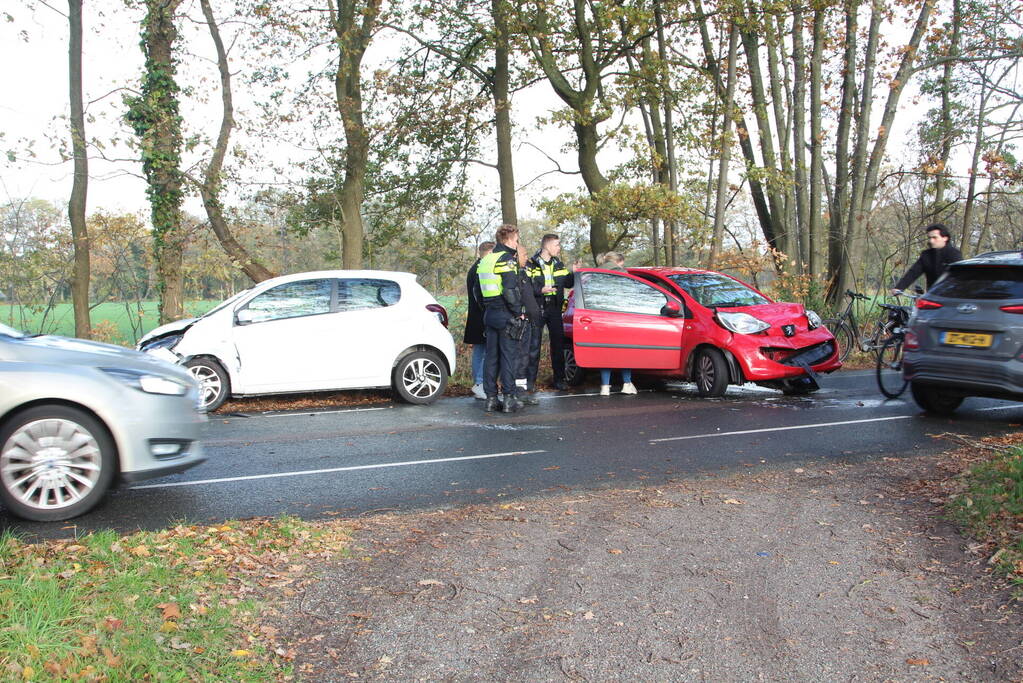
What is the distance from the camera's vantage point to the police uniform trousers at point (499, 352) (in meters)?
10.5

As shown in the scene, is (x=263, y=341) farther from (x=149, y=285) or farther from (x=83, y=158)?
(x=83, y=158)

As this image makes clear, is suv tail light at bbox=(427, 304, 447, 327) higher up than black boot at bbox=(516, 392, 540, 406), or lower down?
higher up

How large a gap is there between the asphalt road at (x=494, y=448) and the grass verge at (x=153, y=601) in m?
0.86

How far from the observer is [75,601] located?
13.0 feet

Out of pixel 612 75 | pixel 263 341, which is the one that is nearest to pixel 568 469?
pixel 263 341

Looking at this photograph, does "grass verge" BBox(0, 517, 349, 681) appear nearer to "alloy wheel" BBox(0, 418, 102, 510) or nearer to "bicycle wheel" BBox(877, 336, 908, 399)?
"alloy wheel" BBox(0, 418, 102, 510)

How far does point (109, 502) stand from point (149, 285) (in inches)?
437

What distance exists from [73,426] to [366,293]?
5.98 meters

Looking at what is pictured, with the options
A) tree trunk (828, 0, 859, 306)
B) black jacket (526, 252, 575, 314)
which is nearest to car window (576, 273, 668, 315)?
black jacket (526, 252, 575, 314)

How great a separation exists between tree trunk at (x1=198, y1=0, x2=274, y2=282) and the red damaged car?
27.3 ft

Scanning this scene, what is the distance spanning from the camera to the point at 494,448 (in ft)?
27.8

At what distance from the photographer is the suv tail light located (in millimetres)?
11797

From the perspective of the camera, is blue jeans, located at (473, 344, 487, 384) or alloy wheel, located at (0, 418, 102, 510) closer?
alloy wheel, located at (0, 418, 102, 510)

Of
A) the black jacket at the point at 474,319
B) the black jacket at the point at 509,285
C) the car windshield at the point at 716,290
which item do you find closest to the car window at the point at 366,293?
the black jacket at the point at 474,319
